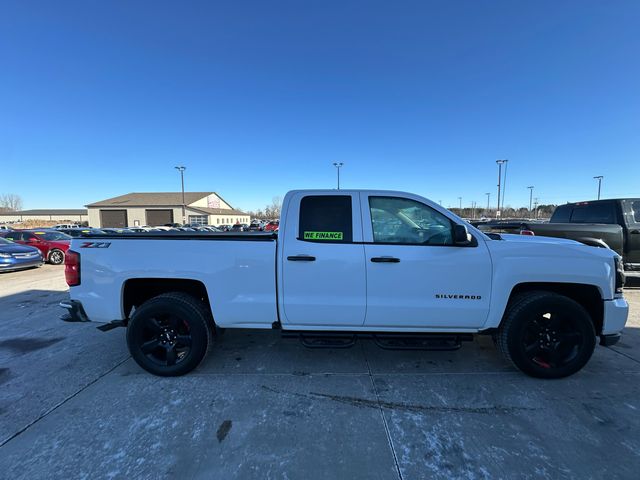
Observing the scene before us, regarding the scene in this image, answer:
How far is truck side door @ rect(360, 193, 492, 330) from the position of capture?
3074mm

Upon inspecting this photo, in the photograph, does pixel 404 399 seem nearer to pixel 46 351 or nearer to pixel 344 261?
pixel 344 261

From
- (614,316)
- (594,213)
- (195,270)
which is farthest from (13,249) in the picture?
(594,213)

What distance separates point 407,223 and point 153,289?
299 centimetres

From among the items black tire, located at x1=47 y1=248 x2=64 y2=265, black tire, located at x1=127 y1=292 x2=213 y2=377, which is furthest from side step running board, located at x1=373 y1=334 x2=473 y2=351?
black tire, located at x1=47 y1=248 x2=64 y2=265

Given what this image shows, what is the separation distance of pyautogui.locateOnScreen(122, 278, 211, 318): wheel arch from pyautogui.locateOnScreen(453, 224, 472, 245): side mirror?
2635mm

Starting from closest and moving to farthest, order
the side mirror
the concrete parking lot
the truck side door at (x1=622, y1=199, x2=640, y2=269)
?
the concrete parking lot → the side mirror → the truck side door at (x1=622, y1=199, x2=640, y2=269)

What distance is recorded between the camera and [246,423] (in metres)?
2.56

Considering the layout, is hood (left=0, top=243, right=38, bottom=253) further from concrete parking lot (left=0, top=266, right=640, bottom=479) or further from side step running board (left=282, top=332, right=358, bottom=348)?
side step running board (left=282, top=332, right=358, bottom=348)

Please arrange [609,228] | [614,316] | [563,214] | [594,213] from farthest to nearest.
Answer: [563,214], [594,213], [609,228], [614,316]

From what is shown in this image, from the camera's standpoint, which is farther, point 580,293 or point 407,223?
point 580,293

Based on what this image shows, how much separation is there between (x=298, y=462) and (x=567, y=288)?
10.8 ft

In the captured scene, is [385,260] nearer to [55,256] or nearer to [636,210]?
[636,210]

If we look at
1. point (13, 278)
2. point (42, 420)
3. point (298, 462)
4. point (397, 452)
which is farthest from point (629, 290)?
point (13, 278)

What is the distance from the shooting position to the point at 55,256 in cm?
1281
